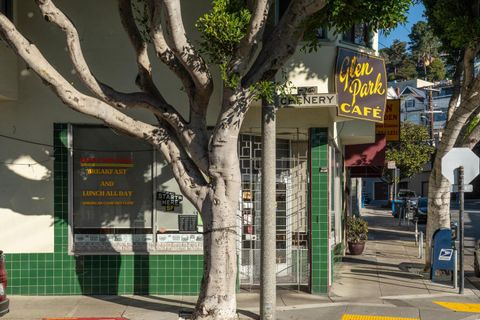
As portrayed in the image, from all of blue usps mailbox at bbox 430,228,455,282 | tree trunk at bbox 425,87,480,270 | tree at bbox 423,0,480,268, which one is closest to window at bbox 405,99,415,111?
tree at bbox 423,0,480,268

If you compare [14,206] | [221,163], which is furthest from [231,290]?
[14,206]

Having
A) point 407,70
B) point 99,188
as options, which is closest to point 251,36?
point 99,188

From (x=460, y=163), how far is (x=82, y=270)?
7.42m

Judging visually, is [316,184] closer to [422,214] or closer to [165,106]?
[165,106]

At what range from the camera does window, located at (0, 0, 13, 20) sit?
424 inches

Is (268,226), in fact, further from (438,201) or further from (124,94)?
(438,201)

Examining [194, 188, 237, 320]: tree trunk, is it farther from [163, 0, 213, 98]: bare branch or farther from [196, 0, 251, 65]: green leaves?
[196, 0, 251, 65]: green leaves

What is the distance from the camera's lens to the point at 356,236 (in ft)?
56.0

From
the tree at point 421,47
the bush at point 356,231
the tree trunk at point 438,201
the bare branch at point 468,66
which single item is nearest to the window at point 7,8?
the bare branch at point 468,66

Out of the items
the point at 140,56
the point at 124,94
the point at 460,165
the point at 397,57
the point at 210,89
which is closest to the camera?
the point at 210,89

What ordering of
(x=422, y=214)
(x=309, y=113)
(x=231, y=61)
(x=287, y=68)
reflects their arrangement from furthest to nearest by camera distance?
(x=422, y=214)
(x=309, y=113)
(x=287, y=68)
(x=231, y=61)

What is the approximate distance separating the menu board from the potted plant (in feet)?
24.9

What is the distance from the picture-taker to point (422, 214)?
104 feet

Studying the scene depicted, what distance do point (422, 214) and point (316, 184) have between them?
72.0 feet
